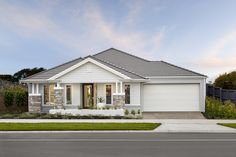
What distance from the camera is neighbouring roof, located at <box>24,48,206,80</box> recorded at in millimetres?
33031

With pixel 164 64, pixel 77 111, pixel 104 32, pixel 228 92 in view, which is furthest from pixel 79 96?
pixel 228 92

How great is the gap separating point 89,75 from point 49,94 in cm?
408

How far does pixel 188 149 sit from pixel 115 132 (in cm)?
690

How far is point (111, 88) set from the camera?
32.9 metres

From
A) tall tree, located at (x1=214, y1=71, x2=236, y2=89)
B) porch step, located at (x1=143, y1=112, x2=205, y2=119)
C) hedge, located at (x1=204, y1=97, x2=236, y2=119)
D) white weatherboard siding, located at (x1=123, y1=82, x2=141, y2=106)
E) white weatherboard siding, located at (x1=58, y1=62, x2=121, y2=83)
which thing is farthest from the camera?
tall tree, located at (x1=214, y1=71, x2=236, y2=89)

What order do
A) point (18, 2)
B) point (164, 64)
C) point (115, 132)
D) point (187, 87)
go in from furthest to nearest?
point (164, 64), point (187, 87), point (18, 2), point (115, 132)

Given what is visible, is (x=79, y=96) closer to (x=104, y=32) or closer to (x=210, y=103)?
(x=104, y=32)

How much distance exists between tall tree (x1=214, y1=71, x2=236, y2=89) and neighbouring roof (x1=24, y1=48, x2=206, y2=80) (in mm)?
7404

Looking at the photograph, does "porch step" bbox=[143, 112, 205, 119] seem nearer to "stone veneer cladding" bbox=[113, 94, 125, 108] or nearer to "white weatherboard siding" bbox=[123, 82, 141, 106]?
"white weatherboard siding" bbox=[123, 82, 141, 106]

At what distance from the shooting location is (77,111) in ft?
96.9

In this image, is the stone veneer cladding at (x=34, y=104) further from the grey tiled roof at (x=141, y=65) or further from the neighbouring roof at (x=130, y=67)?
the grey tiled roof at (x=141, y=65)

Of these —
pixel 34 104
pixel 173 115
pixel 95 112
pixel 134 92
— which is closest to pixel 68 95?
pixel 34 104

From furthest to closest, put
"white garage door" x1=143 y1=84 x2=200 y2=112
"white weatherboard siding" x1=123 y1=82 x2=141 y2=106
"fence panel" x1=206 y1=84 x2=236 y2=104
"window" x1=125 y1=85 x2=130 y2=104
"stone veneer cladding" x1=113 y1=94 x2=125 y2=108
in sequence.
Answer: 1. "white garage door" x1=143 y1=84 x2=200 y2=112
2. "window" x1=125 y1=85 x2=130 y2=104
3. "white weatherboard siding" x1=123 y1=82 x2=141 y2=106
4. "fence panel" x1=206 y1=84 x2=236 y2=104
5. "stone veneer cladding" x1=113 y1=94 x2=125 y2=108

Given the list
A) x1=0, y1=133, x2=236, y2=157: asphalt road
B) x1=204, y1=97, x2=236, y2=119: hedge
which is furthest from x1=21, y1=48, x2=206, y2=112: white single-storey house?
x1=0, y1=133, x2=236, y2=157: asphalt road
